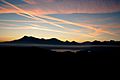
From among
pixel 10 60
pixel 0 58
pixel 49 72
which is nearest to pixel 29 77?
pixel 49 72

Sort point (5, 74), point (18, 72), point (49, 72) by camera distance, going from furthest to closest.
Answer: point (49, 72) → point (18, 72) → point (5, 74)

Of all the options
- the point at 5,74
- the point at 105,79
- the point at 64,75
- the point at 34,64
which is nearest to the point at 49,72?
the point at 64,75

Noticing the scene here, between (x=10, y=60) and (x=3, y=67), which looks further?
(x=10, y=60)

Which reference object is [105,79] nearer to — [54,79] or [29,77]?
[54,79]

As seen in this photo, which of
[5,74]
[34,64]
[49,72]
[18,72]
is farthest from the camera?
[34,64]

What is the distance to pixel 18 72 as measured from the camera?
24.2 metres

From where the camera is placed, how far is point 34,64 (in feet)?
95.7

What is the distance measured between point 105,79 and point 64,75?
6.49 metres

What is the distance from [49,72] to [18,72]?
501 cm

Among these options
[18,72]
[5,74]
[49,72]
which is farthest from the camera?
[49,72]

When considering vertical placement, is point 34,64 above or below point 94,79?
above

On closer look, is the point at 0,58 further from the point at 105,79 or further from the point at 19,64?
the point at 105,79

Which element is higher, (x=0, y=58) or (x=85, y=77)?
(x=0, y=58)

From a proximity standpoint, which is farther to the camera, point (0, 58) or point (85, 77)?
point (0, 58)
